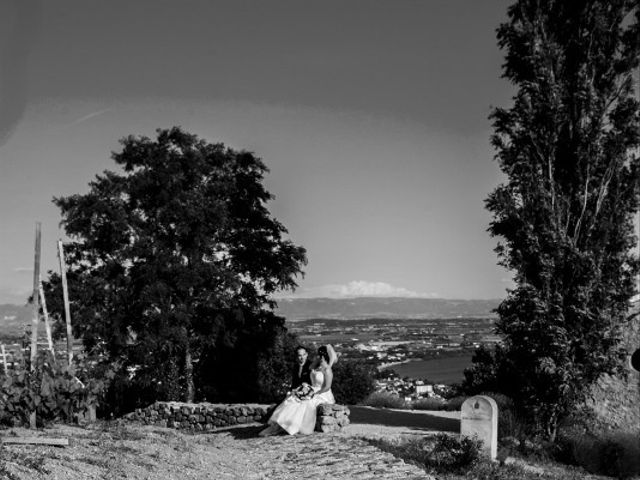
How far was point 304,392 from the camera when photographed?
13844 millimetres

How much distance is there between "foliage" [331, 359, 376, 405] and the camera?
106 ft

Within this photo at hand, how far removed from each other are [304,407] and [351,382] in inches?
795

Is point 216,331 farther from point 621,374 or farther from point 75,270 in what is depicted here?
point 621,374

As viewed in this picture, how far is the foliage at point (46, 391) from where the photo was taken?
460 inches

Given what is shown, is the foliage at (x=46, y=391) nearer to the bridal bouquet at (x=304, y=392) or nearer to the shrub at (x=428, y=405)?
the bridal bouquet at (x=304, y=392)

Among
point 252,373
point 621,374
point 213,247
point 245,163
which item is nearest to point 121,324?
point 213,247

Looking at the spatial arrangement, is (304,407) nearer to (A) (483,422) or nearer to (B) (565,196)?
(A) (483,422)

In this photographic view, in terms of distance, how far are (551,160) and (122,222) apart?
13046mm

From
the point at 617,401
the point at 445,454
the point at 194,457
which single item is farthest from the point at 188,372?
the point at 445,454

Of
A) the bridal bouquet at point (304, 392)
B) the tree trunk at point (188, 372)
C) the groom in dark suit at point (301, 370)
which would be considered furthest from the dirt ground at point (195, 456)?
the tree trunk at point (188, 372)

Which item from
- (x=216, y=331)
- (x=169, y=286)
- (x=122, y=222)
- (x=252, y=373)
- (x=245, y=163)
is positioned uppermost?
(x=245, y=163)

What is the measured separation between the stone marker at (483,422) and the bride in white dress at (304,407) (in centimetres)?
329

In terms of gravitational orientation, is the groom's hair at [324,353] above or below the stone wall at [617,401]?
above

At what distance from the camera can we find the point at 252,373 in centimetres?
2502
